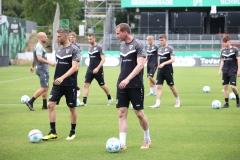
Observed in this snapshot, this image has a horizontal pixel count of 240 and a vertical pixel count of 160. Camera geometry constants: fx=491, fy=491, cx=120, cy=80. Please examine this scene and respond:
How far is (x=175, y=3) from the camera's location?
55.2 meters

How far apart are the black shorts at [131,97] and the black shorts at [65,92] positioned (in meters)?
1.41

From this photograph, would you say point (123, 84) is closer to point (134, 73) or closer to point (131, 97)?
point (134, 73)

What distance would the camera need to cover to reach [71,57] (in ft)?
33.4

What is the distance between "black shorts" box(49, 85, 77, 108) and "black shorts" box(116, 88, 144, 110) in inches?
55.6

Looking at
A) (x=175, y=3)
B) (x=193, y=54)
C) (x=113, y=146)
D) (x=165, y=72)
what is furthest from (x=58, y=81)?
(x=175, y=3)

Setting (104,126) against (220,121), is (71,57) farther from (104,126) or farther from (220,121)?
(220,121)

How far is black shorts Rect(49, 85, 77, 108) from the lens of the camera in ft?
33.2

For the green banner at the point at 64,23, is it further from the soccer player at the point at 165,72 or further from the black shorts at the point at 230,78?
the black shorts at the point at 230,78

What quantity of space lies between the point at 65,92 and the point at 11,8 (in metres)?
83.2

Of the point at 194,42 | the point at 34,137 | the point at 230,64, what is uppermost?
the point at 230,64

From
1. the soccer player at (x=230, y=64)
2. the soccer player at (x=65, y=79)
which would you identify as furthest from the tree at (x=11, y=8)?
the soccer player at (x=65, y=79)

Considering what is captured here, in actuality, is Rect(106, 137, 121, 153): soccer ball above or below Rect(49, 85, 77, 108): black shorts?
below

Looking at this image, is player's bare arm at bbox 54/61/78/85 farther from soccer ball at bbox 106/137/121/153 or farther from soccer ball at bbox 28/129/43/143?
soccer ball at bbox 106/137/121/153

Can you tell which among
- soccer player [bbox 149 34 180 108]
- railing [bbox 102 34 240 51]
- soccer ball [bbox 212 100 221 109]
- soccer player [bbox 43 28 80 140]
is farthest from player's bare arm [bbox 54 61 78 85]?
railing [bbox 102 34 240 51]
